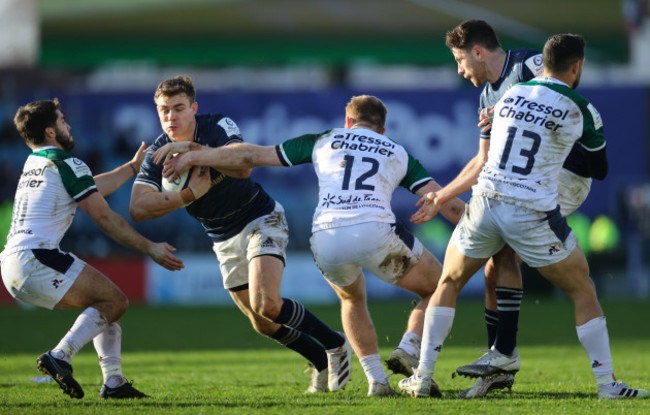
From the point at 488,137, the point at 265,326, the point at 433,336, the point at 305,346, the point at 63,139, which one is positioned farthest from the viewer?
the point at 265,326

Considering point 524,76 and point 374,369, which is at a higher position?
point 524,76

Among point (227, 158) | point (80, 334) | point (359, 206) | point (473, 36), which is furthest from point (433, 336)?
point (80, 334)

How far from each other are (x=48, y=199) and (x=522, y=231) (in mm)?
3278

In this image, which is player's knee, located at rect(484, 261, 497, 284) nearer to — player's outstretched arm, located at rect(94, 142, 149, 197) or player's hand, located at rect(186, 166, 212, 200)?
player's hand, located at rect(186, 166, 212, 200)

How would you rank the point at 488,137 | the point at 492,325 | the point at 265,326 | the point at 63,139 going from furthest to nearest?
the point at 265,326 < the point at 492,325 < the point at 63,139 < the point at 488,137

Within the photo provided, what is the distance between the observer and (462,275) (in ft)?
21.3

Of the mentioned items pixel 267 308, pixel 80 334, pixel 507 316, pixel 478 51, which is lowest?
pixel 80 334

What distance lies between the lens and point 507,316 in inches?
269

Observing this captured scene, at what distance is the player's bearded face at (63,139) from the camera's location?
7098 mm

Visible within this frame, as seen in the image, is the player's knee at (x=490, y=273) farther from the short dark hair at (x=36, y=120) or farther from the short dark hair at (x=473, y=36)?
the short dark hair at (x=36, y=120)

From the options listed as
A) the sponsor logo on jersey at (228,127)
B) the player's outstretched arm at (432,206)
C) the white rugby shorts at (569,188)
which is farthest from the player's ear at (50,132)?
the white rugby shorts at (569,188)

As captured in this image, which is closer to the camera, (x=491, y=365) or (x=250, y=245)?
(x=491, y=365)

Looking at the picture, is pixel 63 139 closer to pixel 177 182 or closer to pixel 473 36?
pixel 177 182

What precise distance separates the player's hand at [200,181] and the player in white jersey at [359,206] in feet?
0.53
